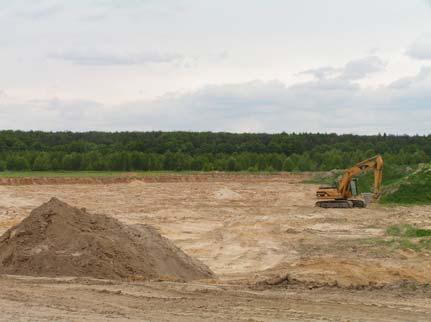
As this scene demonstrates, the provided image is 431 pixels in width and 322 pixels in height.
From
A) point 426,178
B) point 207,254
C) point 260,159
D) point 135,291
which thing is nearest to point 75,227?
point 135,291

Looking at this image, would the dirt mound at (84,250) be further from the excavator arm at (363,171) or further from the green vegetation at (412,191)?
the green vegetation at (412,191)

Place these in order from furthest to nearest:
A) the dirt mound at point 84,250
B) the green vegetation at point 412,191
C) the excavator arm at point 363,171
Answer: the green vegetation at point 412,191 < the excavator arm at point 363,171 < the dirt mound at point 84,250

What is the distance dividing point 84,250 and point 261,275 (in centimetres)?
369

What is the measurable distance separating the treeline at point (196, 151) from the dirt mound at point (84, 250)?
53.4 meters

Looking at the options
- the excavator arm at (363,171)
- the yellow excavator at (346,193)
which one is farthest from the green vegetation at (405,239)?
the yellow excavator at (346,193)

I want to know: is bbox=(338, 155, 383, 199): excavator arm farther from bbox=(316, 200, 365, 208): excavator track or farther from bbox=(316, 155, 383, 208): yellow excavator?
bbox=(316, 200, 365, 208): excavator track

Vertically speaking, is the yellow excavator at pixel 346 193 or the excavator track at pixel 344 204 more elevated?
the yellow excavator at pixel 346 193

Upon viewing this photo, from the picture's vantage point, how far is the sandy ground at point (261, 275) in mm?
10594

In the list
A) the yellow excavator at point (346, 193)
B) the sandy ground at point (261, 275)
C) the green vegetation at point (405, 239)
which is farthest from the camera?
the yellow excavator at point (346, 193)

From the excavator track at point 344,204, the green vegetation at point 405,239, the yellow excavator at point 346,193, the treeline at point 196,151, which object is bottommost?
the green vegetation at point 405,239

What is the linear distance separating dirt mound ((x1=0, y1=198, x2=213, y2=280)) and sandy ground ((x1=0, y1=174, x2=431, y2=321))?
0.69m

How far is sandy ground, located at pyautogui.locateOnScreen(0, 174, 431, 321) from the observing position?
34.8 ft

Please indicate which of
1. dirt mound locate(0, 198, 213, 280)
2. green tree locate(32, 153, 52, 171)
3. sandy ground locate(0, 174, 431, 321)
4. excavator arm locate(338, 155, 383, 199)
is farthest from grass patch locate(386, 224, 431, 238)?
green tree locate(32, 153, 52, 171)

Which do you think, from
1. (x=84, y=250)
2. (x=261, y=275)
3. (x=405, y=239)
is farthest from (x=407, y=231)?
(x=84, y=250)
